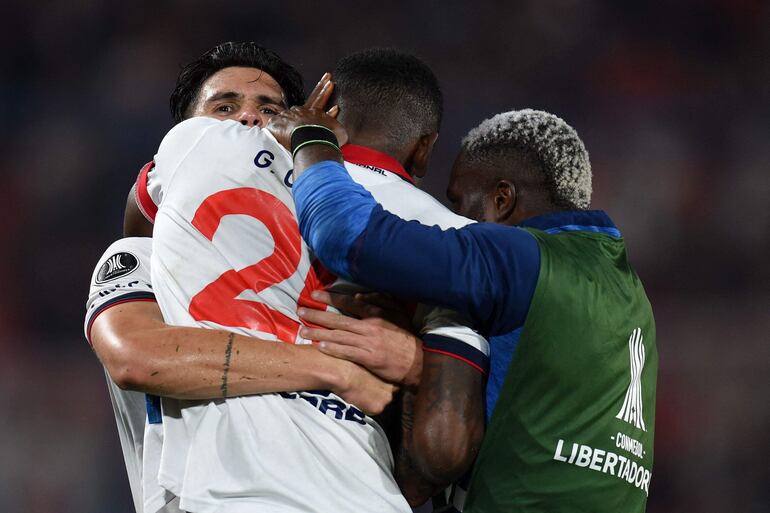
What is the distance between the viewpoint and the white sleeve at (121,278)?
230cm

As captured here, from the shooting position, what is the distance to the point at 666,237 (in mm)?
5594

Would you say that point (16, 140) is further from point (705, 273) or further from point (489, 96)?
point (705, 273)

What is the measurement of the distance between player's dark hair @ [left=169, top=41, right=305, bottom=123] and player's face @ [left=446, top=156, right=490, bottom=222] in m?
0.84

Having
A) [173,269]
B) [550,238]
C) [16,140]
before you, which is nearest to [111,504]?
[16,140]

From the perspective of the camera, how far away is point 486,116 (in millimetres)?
5711

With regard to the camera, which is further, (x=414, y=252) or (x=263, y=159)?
(x=263, y=159)

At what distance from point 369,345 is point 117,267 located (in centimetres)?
82

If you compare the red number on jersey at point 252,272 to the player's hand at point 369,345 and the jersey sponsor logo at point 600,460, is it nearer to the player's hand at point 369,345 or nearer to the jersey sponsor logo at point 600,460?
the player's hand at point 369,345

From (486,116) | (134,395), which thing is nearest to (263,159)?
(134,395)

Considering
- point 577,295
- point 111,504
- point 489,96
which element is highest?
point 489,96

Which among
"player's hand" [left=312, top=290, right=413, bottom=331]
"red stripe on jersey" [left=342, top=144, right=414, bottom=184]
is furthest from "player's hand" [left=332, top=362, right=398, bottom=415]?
"red stripe on jersey" [left=342, top=144, right=414, bottom=184]

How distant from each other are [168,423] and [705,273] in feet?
13.9

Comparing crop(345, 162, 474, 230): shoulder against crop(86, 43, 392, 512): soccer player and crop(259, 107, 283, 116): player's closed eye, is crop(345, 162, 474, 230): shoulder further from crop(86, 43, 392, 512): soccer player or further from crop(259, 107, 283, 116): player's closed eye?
crop(259, 107, 283, 116): player's closed eye

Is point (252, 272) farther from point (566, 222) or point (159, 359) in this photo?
point (566, 222)
